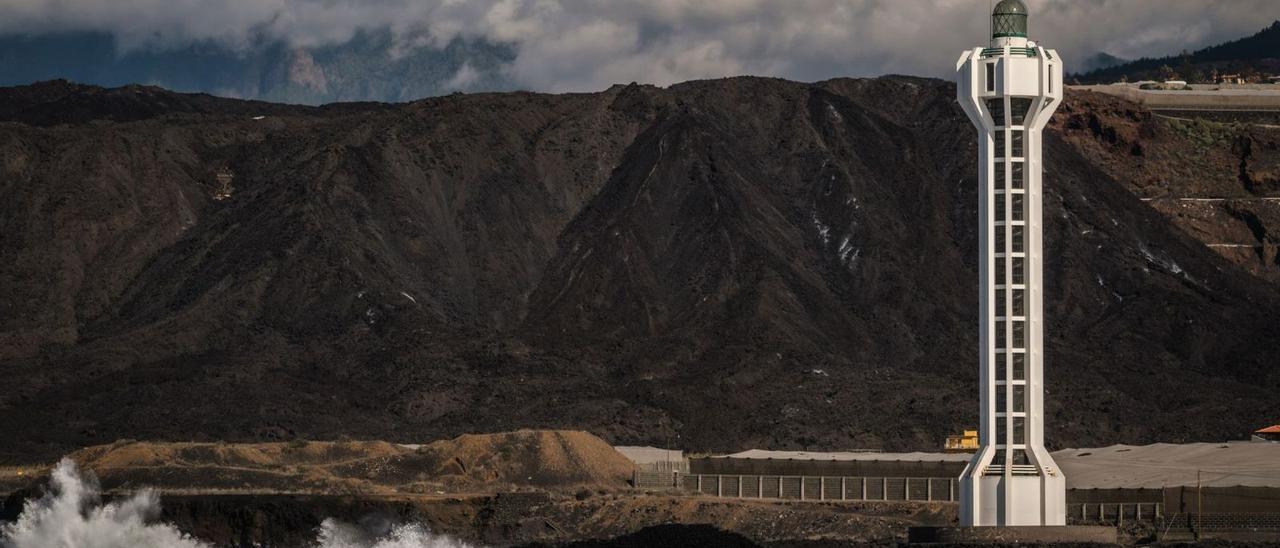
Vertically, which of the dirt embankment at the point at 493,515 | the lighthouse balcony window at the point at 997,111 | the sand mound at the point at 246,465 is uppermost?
the lighthouse balcony window at the point at 997,111

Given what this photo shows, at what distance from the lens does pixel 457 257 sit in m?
153

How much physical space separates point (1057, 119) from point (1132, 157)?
5495mm

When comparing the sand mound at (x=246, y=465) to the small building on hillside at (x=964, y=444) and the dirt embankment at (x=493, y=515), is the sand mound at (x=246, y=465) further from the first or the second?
the small building on hillside at (x=964, y=444)

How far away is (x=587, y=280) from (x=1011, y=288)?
271 feet

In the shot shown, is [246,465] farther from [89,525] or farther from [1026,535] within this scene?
[1026,535]

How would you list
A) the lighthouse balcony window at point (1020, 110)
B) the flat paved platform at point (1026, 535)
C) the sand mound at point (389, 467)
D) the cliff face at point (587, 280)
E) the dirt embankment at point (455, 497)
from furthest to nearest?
the cliff face at point (587, 280)
the sand mound at point (389, 467)
the dirt embankment at point (455, 497)
the lighthouse balcony window at point (1020, 110)
the flat paved platform at point (1026, 535)

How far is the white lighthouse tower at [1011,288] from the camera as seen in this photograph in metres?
66.5

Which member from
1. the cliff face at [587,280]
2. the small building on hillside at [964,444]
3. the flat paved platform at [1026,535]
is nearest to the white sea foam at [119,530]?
the flat paved platform at [1026,535]

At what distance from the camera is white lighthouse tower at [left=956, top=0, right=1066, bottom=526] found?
218 feet

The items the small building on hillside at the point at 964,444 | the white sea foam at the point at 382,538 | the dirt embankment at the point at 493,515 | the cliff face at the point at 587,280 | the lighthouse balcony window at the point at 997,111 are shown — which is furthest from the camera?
the cliff face at the point at 587,280

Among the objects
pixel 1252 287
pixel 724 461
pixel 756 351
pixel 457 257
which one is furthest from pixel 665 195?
pixel 724 461

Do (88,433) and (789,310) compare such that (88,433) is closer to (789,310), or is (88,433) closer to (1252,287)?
(789,310)

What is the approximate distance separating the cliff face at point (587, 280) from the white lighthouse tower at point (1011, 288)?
174ft

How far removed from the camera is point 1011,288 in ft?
219
